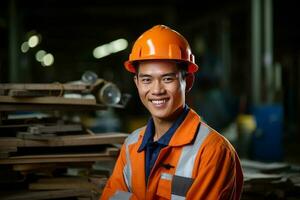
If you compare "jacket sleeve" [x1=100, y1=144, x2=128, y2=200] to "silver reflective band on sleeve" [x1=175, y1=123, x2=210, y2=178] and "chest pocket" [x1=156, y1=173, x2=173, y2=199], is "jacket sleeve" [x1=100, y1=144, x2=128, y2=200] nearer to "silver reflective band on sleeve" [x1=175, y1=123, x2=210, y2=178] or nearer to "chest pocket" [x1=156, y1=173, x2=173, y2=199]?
"chest pocket" [x1=156, y1=173, x2=173, y2=199]

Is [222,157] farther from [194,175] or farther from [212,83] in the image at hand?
[212,83]

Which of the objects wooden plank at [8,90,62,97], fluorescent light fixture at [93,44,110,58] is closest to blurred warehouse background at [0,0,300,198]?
fluorescent light fixture at [93,44,110,58]

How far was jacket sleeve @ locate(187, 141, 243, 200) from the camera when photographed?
2637 mm

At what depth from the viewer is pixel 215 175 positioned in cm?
265

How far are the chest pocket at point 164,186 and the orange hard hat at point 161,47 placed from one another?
30.4 inches

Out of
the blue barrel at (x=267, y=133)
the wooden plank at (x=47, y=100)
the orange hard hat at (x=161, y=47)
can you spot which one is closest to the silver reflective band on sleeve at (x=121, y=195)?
the orange hard hat at (x=161, y=47)

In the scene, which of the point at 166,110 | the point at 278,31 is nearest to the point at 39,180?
the point at 166,110

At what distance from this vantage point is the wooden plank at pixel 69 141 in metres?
3.92

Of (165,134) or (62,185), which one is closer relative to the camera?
(165,134)

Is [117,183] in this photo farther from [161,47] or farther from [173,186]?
[161,47]

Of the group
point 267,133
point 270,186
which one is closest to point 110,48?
point 267,133

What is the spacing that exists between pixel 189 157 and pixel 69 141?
5.09ft

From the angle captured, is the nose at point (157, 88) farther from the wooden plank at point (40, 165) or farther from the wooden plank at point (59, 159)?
the wooden plank at point (40, 165)

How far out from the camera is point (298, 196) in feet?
13.4
